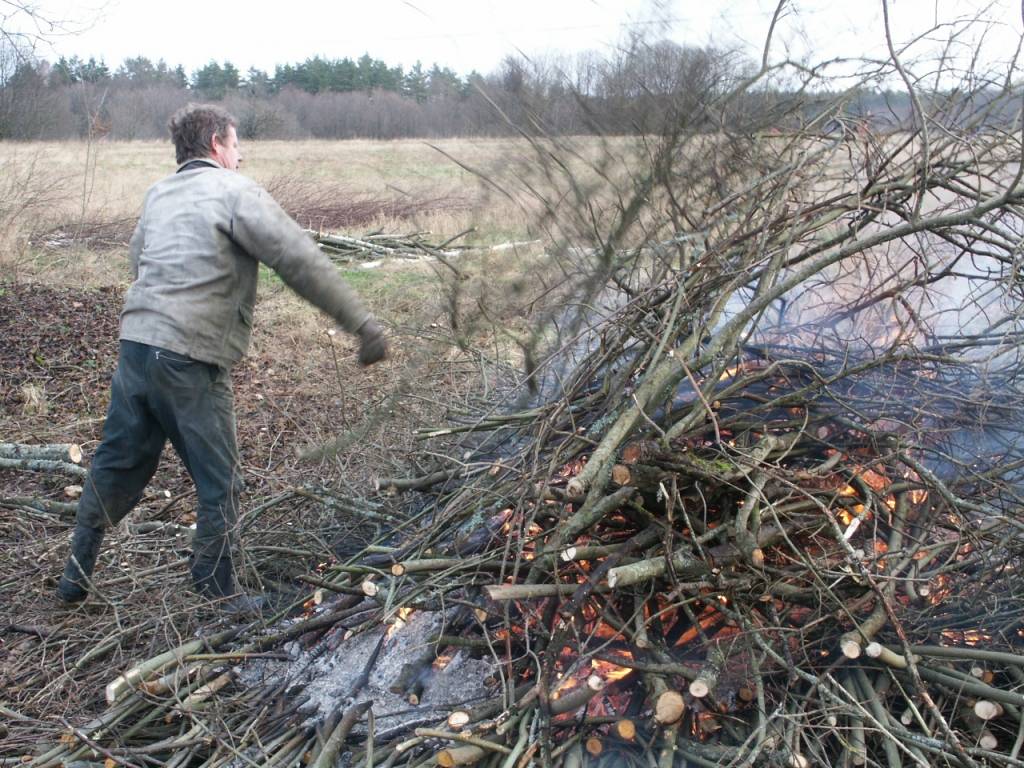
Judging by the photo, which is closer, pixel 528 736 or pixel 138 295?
pixel 528 736

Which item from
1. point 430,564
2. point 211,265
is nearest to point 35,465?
point 211,265

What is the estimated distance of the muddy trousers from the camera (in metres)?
3.25

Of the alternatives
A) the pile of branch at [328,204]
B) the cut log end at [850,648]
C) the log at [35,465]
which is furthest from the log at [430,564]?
the pile of branch at [328,204]

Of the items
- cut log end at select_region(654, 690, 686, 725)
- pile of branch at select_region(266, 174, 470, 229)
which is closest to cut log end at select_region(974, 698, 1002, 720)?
cut log end at select_region(654, 690, 686, 725)

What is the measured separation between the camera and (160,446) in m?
3.44

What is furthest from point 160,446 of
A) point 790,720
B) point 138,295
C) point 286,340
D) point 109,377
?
point 286,340

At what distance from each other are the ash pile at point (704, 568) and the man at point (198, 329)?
640 mm

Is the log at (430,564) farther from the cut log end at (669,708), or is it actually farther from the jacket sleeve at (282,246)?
the jacket sleeve at (282,246)

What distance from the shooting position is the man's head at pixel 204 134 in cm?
342

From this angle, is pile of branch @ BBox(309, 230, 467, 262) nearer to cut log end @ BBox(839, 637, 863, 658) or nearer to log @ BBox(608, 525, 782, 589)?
log @ BBox(608, 525, 782, 589)

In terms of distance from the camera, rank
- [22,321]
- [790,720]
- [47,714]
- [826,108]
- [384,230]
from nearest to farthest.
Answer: [790,720], [47,714], [826,108], [22,321], [384,230]

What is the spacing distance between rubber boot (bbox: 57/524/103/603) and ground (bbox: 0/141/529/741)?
0.07 metres

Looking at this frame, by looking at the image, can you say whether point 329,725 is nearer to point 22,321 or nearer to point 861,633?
point 861,633

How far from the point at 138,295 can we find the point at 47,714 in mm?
1520
